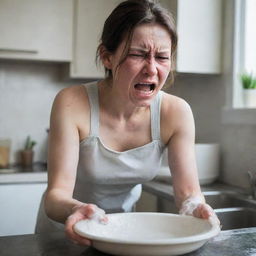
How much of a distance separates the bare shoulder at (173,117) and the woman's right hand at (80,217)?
415 mm

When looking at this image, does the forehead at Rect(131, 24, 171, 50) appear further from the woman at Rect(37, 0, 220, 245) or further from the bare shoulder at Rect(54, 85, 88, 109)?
the bare shoulder at Rect(54, 85, 88, 109)

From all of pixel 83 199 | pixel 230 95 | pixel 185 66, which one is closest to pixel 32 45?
pixel 185 66

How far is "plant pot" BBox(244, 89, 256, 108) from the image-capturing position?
207 centimetres

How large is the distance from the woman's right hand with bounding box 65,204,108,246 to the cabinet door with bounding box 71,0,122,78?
5.50 ft

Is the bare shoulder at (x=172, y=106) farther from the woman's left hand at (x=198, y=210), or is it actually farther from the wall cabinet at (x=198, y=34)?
the wall cabinet at (x=198, y=34)

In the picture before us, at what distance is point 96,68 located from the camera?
2.54 metres

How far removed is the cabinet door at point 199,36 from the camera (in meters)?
2.15

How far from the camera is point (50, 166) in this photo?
3.70 ft

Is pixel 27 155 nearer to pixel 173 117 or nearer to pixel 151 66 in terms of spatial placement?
pixel 173 117

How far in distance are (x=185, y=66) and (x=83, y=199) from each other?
1.02m

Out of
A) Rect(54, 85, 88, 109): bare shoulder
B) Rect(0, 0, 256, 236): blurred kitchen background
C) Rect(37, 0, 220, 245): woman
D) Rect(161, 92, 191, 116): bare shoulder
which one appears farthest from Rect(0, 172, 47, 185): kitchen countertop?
Rect(161, 92, 191, 116): bare shoulder

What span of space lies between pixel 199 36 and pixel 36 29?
0.91 meters

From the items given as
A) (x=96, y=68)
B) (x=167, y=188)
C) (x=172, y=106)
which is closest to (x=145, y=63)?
(x=172, y=106)

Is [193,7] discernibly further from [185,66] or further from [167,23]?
[167,23]
